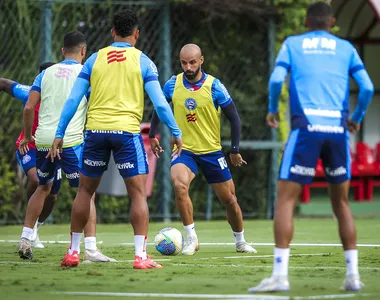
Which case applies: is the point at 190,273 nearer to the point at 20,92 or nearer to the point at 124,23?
Result: the point at 124,23

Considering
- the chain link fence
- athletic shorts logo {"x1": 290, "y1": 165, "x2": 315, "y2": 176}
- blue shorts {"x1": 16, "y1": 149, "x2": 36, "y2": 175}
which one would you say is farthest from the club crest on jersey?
the chain link fence

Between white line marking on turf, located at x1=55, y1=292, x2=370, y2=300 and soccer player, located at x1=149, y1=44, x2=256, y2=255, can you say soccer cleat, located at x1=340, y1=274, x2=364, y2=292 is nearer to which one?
white line marking on turf, located at x1=55, y1=292, x2=370, y2=300

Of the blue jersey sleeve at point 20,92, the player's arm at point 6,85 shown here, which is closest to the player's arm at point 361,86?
the blue jersey sleeve at point 20,92

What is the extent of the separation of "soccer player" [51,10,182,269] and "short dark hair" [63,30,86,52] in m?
1.29

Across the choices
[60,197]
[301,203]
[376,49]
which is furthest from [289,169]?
[376,49]

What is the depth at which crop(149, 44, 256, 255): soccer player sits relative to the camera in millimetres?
11602

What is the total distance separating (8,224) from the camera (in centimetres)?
1783

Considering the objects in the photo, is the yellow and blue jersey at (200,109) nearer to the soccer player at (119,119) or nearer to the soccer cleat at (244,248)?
the soccer cleat at (244,248)

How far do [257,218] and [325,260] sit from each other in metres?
9.97

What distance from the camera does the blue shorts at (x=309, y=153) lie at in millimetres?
7559

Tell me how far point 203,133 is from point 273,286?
4.57m

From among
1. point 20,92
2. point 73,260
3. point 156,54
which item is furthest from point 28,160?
point 156,54

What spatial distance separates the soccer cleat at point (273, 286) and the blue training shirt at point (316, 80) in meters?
1.15

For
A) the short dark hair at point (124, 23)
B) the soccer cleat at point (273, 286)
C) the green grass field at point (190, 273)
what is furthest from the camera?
the short dark hair at point (124, 23)
